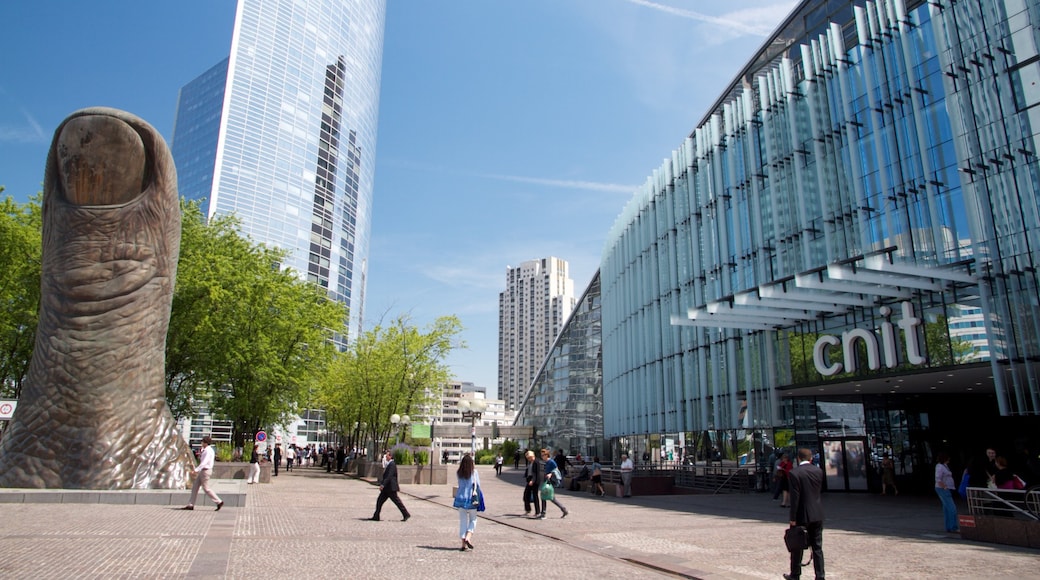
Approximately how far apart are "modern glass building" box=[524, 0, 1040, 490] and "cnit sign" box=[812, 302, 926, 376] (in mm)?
60

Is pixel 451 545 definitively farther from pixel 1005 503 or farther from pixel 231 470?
pixel 231 470

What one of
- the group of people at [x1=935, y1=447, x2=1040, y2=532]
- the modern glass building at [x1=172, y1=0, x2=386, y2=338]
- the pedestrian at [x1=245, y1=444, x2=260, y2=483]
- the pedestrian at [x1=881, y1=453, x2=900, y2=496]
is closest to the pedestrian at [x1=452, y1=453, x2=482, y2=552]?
the group of people at [x1=935, y1=447, x2=1040, y2=532]

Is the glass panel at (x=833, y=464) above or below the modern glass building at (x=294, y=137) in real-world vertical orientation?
below

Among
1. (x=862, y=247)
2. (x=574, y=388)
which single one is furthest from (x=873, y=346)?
(x=574, y=388)

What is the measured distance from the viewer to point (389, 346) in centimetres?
4288

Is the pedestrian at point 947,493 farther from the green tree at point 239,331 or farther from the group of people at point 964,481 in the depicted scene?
the green tree at point 239,331

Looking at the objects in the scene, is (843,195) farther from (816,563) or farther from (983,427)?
(816,563)

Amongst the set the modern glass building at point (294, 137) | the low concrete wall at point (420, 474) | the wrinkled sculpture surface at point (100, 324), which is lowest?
the low concrete wall at point (420, 474)

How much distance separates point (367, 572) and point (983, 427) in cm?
2680

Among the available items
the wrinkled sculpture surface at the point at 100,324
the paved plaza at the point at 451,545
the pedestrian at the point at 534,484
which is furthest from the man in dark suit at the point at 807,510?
the wrinkled sculpture surface at the point at 100,324

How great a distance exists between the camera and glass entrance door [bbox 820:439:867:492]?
86.6ft

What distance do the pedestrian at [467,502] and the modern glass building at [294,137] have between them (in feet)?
242

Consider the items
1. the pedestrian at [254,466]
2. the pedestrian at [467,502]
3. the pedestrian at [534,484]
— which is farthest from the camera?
the pedestrian at [254,466]

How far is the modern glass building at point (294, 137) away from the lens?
8219 centimetres
